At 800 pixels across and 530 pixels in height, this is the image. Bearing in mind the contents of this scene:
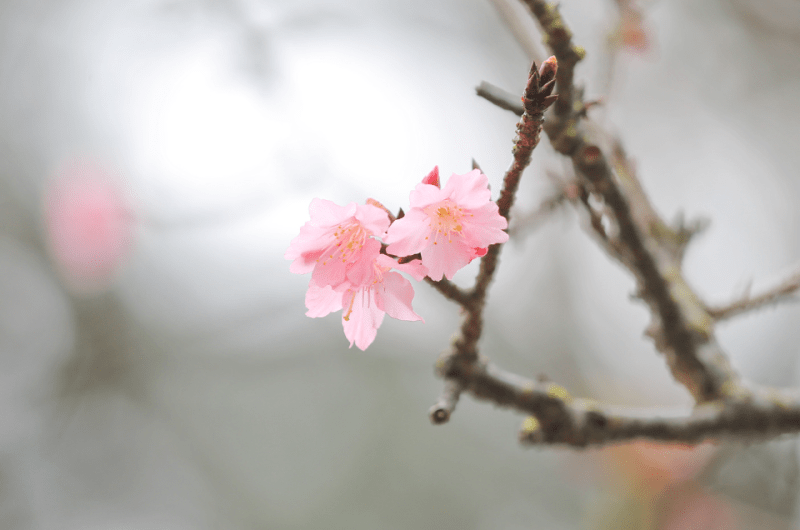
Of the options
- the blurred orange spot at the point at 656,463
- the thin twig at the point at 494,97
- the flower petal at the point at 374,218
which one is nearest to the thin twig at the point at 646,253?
the thin twig at the point at 494,97

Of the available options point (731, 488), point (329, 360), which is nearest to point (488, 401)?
point (731, 488)

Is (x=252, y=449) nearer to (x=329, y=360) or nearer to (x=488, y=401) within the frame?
(x=329, y=360)

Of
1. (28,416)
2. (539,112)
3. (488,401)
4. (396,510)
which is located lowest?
(396,510)

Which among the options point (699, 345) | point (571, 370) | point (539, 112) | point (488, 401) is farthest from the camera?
point (571, 370)

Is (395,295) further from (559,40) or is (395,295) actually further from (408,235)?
(559,40)

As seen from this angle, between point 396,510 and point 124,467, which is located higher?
point 124,467

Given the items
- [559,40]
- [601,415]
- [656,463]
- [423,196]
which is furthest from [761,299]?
[656,463]

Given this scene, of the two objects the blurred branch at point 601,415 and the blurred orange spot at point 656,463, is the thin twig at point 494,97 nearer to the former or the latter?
the blurred branch at point 601,415
